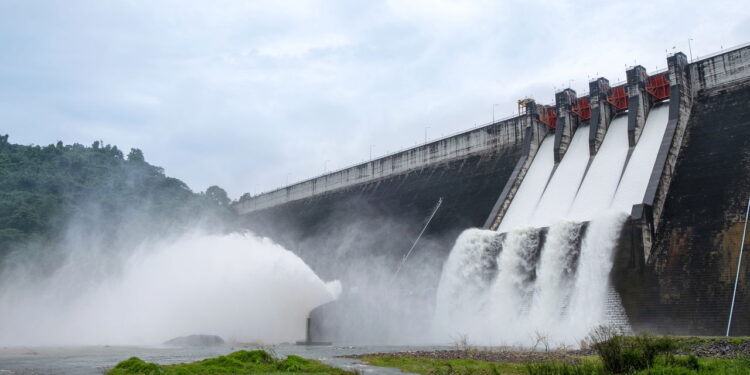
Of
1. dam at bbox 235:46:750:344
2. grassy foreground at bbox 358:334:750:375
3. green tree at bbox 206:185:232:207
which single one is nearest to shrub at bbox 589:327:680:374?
grassy foreground at bbox 358:334:750:375

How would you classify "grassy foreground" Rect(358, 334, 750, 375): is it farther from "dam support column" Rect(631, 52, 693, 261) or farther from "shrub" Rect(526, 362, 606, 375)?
"dam support column" Rect(631, 52, 693, 261)

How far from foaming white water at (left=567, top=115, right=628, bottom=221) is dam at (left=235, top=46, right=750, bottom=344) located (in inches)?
3.4

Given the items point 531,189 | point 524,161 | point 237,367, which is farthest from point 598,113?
point 237,367

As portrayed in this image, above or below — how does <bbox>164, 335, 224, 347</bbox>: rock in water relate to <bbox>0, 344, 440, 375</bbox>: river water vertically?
above

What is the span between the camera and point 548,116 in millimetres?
35562

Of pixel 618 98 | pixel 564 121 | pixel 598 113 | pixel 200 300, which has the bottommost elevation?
pixel 200 300

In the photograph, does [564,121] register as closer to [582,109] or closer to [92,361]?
[582,109]

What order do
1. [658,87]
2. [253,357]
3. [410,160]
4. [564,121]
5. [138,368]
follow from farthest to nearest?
[410,160], [564,121], [658,87], [253,357], [138,368]

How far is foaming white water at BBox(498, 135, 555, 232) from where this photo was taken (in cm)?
2979

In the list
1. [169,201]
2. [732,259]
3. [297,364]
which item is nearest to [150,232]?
[169,201]

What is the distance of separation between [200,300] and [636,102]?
71.3 ft

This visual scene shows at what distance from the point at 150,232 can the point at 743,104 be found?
35.0m

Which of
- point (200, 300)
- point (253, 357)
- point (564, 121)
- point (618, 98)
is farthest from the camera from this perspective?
point (564, 121)

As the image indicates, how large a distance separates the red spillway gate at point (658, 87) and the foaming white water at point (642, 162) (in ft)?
1.82
